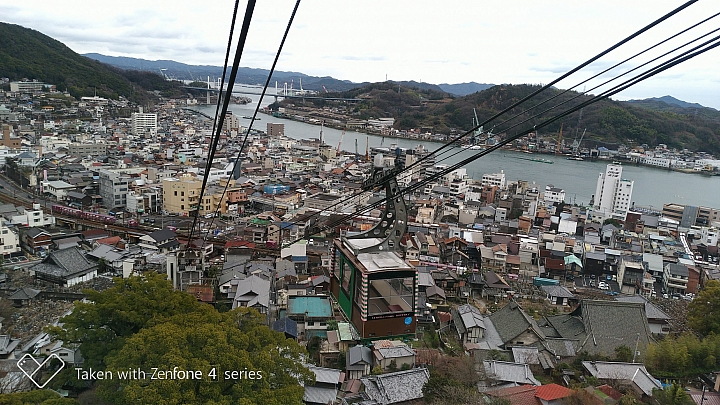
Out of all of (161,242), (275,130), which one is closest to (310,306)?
(161,242)

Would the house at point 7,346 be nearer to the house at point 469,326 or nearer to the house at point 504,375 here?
the house at point 504,375

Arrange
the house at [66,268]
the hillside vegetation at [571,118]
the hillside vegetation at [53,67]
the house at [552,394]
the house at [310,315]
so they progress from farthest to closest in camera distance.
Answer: the hillside vegetation at [571,118]
the hillside vegetation at [53,67]
the house at [66,268]
the house at [310,315]
the house at [552,394]

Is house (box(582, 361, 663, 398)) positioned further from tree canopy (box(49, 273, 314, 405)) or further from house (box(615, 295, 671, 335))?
tree canopy (box(49, 273, 314, 405))

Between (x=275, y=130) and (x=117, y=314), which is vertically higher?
(x=275, y=130)

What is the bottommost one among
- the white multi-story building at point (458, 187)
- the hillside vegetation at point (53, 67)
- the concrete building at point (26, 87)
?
the white multi-story building at point (458, 187)

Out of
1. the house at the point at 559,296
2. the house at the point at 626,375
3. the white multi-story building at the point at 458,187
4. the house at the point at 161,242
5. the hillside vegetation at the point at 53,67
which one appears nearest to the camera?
the house at the point at 626,375

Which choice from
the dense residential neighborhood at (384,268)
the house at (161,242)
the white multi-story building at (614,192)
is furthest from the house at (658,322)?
the white multi-story building at (614,192)

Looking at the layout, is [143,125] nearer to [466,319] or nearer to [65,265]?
[65,265]
